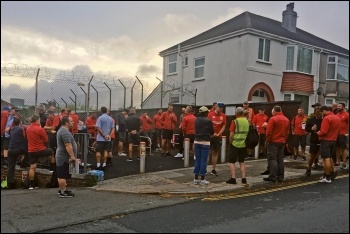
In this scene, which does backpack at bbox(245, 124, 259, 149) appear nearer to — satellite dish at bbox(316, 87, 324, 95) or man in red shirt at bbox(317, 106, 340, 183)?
man in red shirt at bbox(317, 106, 340, 183)

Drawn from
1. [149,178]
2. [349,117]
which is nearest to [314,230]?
[149,178]

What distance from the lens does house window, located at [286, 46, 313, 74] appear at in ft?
65.8

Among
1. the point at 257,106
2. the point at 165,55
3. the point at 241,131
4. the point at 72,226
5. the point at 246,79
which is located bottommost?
the point at 72,226

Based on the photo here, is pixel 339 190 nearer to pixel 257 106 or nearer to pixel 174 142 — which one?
pixel 257 106

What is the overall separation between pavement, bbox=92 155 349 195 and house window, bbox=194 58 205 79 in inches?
478

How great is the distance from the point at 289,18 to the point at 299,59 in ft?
13.6

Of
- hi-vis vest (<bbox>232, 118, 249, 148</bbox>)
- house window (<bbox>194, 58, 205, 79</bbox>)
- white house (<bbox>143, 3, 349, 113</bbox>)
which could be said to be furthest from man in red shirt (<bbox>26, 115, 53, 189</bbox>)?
house window (<bbox>194, 58, 205, 79</bbox>)

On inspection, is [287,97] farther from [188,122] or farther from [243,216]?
[243,216]

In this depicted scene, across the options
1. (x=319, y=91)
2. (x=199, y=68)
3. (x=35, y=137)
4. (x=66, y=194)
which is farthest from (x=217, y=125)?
(x=319, y=91)

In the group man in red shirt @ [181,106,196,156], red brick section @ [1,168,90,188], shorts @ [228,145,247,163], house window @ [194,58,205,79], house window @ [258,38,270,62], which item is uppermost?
house window @ [258,38,270,62]

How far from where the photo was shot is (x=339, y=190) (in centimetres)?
720

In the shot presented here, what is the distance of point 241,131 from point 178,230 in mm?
3529

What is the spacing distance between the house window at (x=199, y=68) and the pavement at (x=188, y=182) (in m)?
12.1

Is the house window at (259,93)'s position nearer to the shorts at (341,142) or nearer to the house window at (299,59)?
the house window at (299,59)
